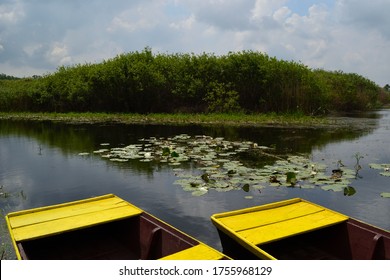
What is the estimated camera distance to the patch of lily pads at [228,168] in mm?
7003

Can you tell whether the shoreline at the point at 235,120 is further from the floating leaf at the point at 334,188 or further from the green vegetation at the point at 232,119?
the floating leaf at the point at 334,188

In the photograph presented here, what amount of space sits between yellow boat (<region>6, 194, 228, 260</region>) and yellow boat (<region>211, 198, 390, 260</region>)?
600mm

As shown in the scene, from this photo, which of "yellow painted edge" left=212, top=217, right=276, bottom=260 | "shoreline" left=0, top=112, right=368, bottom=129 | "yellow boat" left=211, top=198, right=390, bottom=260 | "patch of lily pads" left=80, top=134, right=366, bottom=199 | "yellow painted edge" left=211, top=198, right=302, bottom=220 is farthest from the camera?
"shoreline" left=0, top=112, right=368, bottom=129

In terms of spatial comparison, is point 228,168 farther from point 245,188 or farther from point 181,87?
point 181,87

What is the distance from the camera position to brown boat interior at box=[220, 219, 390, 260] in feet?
11.7

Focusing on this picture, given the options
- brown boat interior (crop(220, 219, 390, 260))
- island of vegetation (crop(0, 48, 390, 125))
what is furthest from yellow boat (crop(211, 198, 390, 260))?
island of vegetation (crop(0, 48, 390, 125))

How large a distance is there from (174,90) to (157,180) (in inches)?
669

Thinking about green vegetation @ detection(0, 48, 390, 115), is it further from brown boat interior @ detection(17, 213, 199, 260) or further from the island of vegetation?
brown boat interior @ detection(17, 213, 199, 260)

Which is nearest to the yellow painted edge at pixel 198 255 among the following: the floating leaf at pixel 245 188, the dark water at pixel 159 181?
the dark water at pixel 159 181

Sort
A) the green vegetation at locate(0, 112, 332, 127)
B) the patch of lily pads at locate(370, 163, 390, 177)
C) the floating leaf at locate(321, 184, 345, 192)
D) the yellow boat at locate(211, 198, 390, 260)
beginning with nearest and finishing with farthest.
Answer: the yellow boat at locate(211, 198, 390, 260) → the floating leaf at locate(321, 184, 345, 192) → the patch of lily pads at locate(370, 163, 390, 177) → the green vegetation at locate(0, 112, 332, 127)

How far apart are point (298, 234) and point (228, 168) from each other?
4.46 meters

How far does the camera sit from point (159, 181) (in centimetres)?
747

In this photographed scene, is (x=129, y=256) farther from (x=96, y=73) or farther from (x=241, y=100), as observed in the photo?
(x=96, y=73)

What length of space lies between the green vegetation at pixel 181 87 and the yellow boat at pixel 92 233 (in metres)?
18.2
